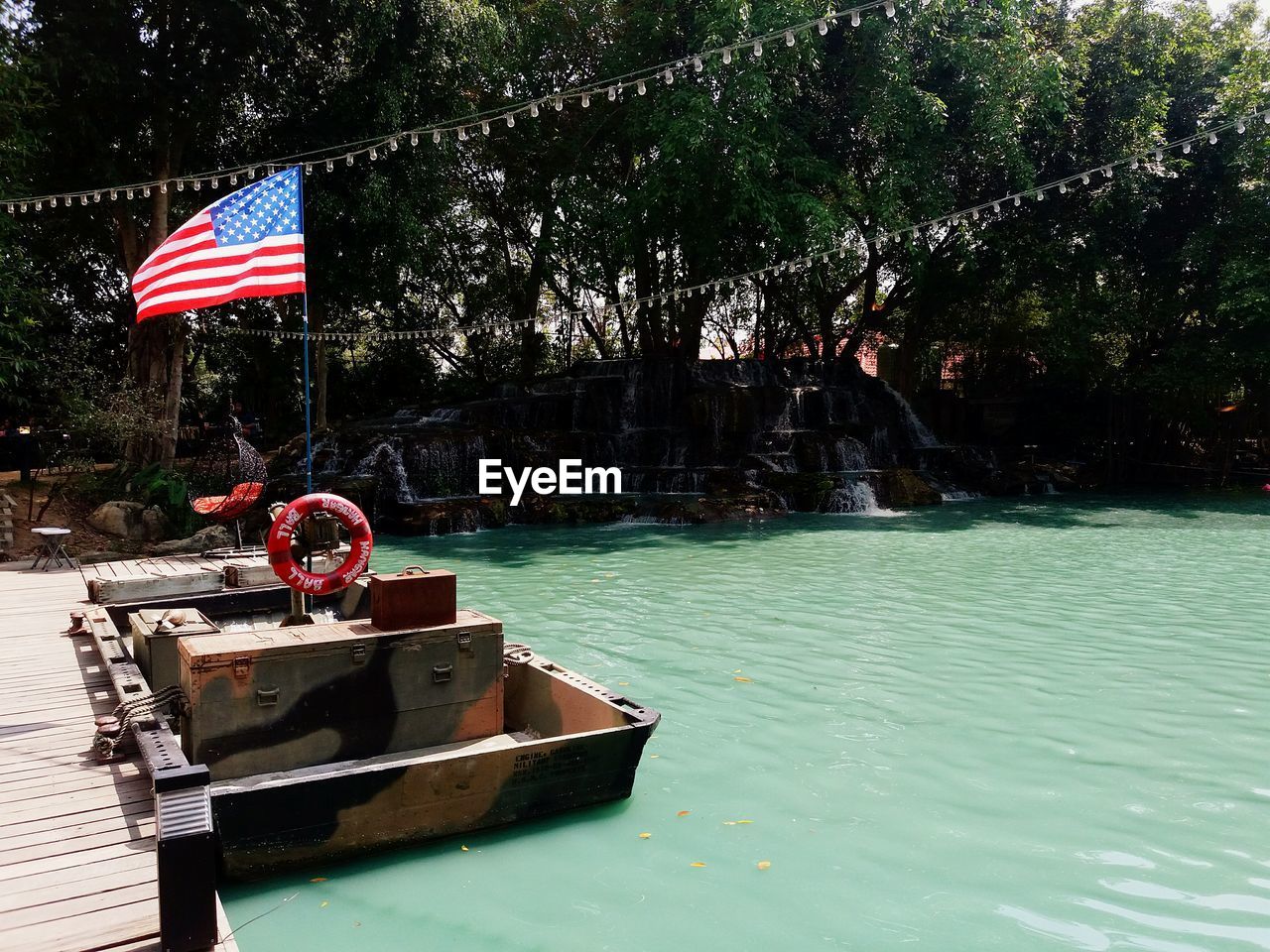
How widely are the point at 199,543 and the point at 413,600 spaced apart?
10742 mm

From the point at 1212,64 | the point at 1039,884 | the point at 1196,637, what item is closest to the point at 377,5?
the point at 1196,637

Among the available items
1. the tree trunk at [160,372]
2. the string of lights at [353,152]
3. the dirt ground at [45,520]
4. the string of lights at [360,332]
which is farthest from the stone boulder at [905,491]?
the dirt ground at [45,520]

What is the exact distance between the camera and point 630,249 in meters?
24.0

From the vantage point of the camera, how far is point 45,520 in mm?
16125

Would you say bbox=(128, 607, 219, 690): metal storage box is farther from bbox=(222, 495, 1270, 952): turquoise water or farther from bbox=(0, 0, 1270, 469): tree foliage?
bbox=(0, 0, 1270, 469): tree foliage

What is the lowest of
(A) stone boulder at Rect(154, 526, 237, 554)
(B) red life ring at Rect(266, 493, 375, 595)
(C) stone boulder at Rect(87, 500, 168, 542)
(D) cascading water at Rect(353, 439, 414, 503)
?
(A) stone boulder at Rect(154, 526, 237, 554)

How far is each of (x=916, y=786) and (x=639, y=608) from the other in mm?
5472

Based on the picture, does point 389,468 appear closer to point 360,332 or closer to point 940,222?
point 360,332

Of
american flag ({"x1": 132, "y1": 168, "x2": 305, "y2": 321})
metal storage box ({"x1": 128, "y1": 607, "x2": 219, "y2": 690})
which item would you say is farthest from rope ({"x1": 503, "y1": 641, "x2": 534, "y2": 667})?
american flag ({"x1": 132, "y1": 168, "x2": 305, "y2": 321})

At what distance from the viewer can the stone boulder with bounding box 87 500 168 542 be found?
51.9 ft

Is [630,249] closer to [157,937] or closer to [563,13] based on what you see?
[563,13]

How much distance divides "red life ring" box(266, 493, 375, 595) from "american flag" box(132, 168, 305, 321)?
2.97m

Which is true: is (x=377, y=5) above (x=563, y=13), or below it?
below

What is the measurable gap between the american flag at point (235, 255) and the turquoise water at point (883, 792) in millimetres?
4207
